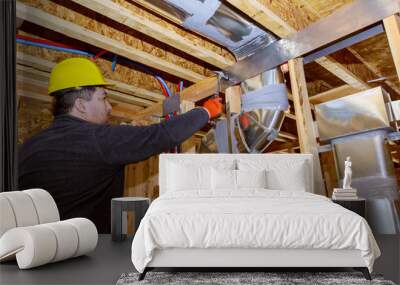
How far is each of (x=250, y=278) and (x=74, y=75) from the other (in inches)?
92.7

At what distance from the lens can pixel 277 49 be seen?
3055 millimetres

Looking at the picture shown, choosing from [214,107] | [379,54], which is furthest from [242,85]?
[379,54]

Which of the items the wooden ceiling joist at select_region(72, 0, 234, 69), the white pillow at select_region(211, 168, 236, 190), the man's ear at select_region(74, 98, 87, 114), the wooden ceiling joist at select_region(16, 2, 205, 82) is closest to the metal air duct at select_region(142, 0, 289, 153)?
the wooden ceiling joist at select_region(72, 0, 234, 69)

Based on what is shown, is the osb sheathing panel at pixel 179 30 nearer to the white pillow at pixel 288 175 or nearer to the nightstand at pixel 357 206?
the white pillow at pixel 288 175

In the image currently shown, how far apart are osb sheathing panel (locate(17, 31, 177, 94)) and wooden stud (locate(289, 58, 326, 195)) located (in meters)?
1.22

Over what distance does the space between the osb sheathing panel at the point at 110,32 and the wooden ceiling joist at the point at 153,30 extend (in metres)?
0.15

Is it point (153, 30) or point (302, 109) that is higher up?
point (153, 30)

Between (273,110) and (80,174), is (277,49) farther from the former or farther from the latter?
(80,174)

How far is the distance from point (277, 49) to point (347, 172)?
117 cm

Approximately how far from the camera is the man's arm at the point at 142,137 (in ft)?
9.58

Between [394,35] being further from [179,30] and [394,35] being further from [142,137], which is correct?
[142,137]

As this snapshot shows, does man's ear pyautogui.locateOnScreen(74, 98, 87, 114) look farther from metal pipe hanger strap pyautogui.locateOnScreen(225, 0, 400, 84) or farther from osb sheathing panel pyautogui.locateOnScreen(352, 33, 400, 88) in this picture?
osb sheathing panel pyautogui.locateOnScreen(352, 33, 400, 88)

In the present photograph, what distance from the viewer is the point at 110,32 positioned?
10.5ft

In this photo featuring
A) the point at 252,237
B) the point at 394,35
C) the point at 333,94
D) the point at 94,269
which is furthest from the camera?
the point at 333,94
